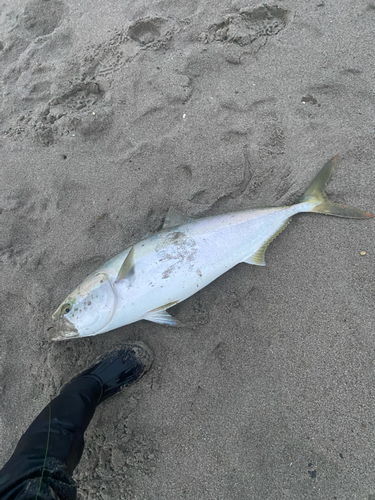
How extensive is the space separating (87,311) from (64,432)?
728 millimetres

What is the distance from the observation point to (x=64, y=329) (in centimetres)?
206

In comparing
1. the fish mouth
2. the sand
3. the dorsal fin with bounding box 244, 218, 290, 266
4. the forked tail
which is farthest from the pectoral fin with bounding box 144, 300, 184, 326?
the forked tail

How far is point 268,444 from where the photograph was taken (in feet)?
6.45

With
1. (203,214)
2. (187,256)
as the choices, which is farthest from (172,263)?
(203,214)

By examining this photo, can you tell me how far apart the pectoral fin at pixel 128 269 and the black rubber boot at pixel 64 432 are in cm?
55

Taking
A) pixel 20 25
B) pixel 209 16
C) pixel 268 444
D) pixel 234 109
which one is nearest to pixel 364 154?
pixel 234 109

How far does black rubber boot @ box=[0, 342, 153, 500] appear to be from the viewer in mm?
1507

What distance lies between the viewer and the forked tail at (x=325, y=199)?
2.20m

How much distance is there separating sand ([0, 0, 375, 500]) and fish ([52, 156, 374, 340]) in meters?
0.13

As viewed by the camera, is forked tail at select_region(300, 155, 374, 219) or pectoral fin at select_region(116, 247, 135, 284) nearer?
pectoral fin at select_region(116, 247, 135, 284)

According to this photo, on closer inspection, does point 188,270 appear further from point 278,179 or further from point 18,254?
point 18,254

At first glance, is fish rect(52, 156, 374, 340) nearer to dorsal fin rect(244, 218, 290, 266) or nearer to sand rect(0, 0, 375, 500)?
dorsal fin rect(244, 218, 290, 266)

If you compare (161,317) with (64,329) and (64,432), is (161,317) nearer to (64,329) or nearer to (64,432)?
(64,329)

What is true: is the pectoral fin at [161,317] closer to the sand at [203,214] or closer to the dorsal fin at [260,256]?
the sand at [203,214]
